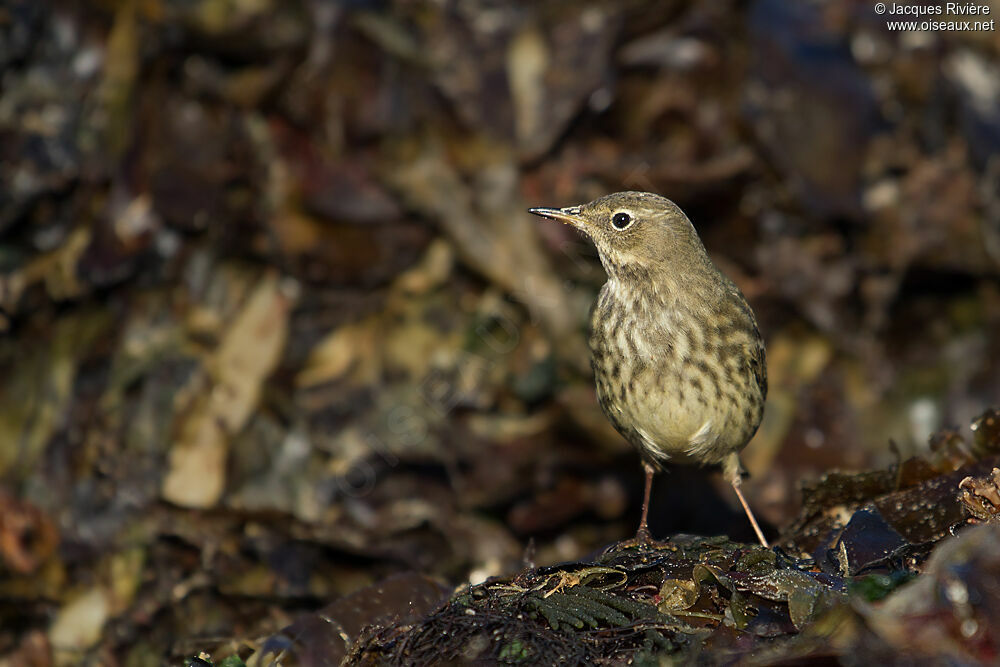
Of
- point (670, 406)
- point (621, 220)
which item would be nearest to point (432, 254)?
point (621, 220)

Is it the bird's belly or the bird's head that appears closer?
the bird's belly

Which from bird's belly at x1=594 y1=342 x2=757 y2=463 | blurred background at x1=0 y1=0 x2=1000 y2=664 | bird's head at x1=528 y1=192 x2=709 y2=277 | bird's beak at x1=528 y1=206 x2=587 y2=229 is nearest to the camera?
bird's belly at x1=594 y1=342 x2=757 y2=463

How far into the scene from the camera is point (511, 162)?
7312 mm

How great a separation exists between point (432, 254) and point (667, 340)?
3.25 meters

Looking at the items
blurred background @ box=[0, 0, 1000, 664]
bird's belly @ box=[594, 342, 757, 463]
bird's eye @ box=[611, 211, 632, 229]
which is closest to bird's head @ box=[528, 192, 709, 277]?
bird's eye @ box=[611, 211, 632, 229]

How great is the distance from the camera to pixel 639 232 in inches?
183

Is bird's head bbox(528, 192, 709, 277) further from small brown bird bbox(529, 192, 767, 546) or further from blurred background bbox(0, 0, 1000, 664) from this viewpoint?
blurred background bbox(0, 0, 1000, 664)

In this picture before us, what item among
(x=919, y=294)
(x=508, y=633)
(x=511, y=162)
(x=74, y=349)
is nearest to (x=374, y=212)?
Result: (x=511, y=162)

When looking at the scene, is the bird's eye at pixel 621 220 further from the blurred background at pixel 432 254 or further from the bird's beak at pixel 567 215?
the blurred background at pixel 432 254

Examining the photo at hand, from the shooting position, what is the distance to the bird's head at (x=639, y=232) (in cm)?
461

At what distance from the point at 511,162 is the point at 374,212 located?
1.01m

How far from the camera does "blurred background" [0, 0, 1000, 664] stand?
6949mm

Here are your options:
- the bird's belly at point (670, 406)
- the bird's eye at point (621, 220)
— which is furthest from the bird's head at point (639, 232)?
the bird's belly at point (670, 406)

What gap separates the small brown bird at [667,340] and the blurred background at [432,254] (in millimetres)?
2406
